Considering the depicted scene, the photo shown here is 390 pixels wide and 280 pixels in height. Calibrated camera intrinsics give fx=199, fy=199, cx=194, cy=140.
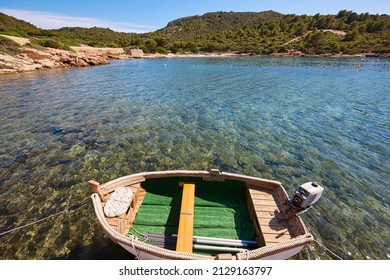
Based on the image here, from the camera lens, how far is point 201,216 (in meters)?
8.06

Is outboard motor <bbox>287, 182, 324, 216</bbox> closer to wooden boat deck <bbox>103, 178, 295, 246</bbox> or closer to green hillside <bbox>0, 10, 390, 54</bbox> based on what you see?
wooden boat deck <bbox>103, 178, 295, 246</bbox>

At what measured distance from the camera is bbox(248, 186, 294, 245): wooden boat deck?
250 inches

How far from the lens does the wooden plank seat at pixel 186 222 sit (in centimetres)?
625

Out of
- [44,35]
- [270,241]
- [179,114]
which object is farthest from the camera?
[44,35]

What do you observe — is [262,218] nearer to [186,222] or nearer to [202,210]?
[202,210]

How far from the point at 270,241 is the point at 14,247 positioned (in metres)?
9.45

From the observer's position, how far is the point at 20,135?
16.3 m

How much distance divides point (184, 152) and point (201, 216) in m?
6.77

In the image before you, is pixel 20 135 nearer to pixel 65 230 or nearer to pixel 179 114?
pixel 65 230

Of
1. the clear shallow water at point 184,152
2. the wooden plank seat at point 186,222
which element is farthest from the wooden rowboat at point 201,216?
the clear shallow water at point 184,152

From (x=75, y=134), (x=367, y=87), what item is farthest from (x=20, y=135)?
(x=367, y=87)

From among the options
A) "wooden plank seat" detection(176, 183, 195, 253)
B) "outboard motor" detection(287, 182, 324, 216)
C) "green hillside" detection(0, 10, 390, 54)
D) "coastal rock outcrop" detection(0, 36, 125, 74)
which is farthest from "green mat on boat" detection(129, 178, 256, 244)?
"green hillside" detection(0, 10, 390, 54)

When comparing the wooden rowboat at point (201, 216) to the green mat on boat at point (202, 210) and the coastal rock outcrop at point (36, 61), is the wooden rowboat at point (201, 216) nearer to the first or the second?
the green mat on boat at point (202, 210)

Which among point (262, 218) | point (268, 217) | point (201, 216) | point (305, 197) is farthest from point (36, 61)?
point (305, 197)
